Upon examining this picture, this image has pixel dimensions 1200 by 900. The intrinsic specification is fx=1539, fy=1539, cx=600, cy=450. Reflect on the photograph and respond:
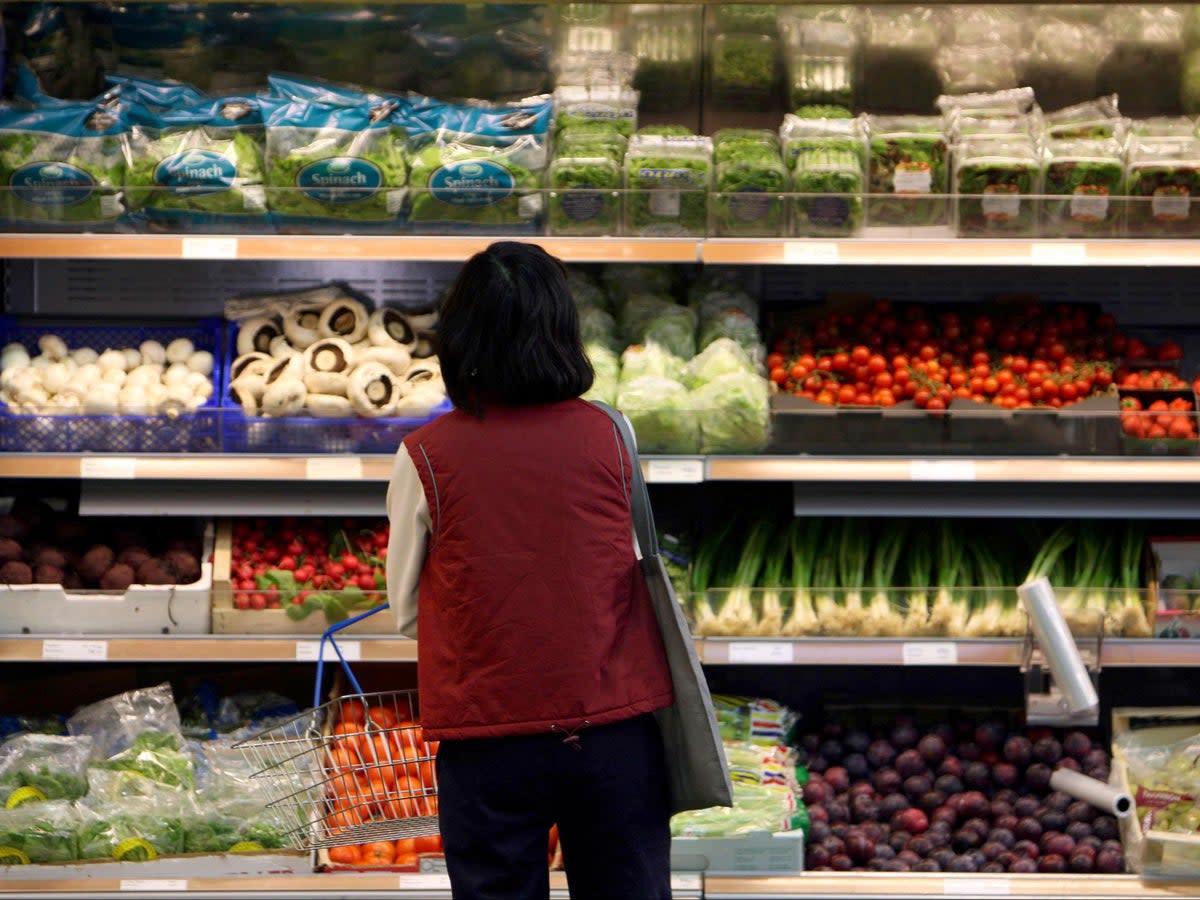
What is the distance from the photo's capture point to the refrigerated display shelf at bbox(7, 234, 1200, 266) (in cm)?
357

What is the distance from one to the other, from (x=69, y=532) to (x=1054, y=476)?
245cm

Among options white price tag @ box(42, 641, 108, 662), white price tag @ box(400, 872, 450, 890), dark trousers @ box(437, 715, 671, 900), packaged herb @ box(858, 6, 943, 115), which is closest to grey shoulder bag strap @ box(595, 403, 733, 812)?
dark trousers @ box(437, 715, 671, 900)

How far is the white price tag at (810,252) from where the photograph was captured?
3.58 metres

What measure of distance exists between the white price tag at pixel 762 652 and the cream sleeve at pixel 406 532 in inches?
50.7

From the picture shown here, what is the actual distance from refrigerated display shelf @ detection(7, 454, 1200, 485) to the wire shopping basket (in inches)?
17.4

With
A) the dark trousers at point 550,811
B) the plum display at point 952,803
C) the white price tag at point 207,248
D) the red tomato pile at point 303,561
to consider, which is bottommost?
the plum display at point 952,803

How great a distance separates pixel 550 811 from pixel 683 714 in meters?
0.26

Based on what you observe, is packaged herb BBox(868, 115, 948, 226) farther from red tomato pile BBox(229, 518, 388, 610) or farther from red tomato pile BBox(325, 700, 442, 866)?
red tomato pile BBox(325, 700, 442, 866)

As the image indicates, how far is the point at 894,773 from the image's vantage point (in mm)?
3857

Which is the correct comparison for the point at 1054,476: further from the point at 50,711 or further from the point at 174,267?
the point at 50,711

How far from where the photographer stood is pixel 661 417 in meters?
3.64

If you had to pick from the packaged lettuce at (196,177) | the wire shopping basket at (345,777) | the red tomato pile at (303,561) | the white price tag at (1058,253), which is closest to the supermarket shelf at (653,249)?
the white price tag at (1058,253)

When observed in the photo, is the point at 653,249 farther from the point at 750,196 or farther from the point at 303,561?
the point at 303,561

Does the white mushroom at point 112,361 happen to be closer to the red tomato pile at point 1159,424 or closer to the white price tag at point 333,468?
the white price tag at point 333,468
